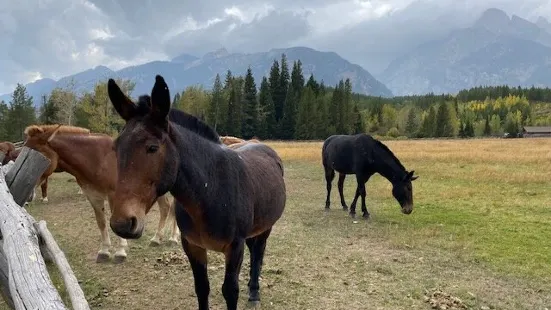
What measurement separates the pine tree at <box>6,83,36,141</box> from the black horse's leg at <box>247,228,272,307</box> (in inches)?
1843

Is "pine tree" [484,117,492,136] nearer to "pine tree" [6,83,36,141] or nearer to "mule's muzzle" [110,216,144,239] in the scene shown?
"pine tree" [6,83,36,141]

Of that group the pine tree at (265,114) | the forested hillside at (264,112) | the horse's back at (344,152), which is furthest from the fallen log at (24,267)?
the pine tree at (265,114)

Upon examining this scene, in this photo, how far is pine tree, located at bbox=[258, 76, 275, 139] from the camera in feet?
227

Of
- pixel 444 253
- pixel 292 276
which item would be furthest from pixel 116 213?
pixel 444 253

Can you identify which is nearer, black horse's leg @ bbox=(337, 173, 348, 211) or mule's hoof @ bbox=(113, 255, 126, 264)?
mule's hoof @ bbox=(113, 255, 126, 264)

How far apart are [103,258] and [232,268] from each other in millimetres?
4552

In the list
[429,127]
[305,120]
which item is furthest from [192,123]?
[429,127]

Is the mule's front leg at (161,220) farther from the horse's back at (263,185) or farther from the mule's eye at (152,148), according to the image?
the mule's eye at (152,148)

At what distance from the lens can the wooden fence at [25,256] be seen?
8.80 feet

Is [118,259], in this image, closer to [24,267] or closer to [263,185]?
[263,185]

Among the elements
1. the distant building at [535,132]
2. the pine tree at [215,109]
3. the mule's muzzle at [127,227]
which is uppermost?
the pine tree at [215,109]

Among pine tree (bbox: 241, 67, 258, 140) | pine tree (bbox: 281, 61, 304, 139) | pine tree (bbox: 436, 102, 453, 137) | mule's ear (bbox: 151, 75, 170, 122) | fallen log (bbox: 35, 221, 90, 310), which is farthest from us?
pine tree (bbox: 436, 102, 453, 137)

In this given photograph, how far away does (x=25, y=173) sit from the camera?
16.3 feet

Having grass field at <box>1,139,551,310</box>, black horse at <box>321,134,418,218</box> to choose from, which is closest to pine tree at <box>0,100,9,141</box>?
grass field at <box>1,139,551,310</box>
